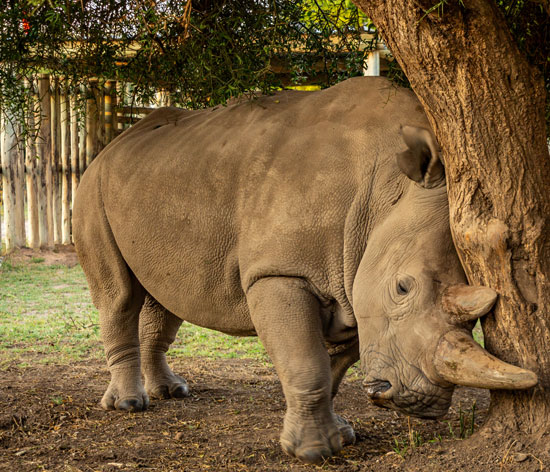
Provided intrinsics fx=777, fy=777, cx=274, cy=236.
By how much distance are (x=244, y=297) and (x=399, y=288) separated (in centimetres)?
123

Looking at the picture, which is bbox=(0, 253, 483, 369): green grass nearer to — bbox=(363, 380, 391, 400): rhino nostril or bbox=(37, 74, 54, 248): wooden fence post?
bbox=(37, 74, 54, 248): wooden fence post

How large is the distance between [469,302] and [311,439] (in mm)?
1270

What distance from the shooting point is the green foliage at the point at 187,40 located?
4.89 meters

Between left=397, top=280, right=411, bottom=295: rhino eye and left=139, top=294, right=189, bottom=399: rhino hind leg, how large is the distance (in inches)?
110

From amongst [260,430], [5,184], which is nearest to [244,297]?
[260,430]

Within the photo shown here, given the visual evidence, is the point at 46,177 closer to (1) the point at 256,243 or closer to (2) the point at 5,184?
(2) the point at 5,184

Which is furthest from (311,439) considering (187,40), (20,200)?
(20,200)

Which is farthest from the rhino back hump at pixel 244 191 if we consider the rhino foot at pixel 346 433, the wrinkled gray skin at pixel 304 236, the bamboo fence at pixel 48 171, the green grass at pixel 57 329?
the bamboo fence at pixel 48 171

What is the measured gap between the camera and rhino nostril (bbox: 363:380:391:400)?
12.4 feet

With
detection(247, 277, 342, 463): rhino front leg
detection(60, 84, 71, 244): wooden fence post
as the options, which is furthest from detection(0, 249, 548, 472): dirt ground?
detection(60, 84, 71, 244): wooden fence post

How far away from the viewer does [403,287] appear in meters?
3.78

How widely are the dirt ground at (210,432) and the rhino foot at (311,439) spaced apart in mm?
51

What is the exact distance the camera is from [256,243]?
4.41 metres

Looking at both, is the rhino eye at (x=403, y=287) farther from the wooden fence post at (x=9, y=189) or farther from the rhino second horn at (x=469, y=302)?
the wooden fence post at (x=9, y=189)
